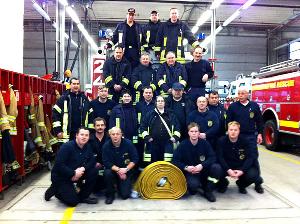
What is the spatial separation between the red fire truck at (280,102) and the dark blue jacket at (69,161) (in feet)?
21.4

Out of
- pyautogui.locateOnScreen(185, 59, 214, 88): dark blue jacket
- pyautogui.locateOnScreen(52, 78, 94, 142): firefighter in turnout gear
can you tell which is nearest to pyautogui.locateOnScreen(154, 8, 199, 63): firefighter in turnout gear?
pyautogui.locateOnScreen(185, 59, 214, 88): dark blue jacket

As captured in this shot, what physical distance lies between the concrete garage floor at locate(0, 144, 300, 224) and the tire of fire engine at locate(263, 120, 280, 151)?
16.0 ft

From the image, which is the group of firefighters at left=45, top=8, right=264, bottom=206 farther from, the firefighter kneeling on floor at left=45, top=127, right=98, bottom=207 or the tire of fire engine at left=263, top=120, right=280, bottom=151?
the tire of fire engine at left=263, top=120, right=280, bottom=151

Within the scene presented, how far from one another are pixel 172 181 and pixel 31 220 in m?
2.23

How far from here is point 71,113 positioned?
6.94 meters

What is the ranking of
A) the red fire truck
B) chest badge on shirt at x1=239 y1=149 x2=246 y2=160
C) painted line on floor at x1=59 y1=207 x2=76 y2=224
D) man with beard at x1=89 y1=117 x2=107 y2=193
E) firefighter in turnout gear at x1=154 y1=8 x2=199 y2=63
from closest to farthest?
painted line on floor at x1=59 y1=207 x2=76 y2=224, man with beard at x1=89 y1=117 x2=107 y2=193, chest badge on shirt at x1=239 y1=149 x2=246 y2=160, firefighter in turnout gear at x1=154 y1=8 x2=199 y2=63, the red fire truck

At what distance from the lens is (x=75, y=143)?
220 inches

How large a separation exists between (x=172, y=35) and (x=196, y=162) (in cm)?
329

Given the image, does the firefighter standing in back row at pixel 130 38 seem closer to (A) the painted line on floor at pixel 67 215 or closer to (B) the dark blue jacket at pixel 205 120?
(B) the dark blue jacket at pixel 205 120

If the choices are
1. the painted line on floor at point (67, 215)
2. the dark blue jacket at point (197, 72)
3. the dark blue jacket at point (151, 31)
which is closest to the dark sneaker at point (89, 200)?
the painted line on floor at point (67, 215)

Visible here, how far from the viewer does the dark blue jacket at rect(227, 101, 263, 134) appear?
6.77 metres

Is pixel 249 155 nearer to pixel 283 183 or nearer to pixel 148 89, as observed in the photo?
pixel 283 183

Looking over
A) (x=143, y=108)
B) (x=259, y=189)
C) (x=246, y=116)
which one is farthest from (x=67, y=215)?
(x=246, y=116)

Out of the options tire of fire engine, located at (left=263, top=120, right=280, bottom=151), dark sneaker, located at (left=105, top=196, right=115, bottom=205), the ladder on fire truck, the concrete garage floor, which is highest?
the ladder on fire truck
